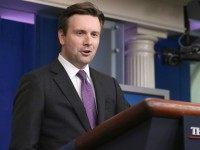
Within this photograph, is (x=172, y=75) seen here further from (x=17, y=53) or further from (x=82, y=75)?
(x=82, y=75)

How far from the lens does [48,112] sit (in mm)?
1279

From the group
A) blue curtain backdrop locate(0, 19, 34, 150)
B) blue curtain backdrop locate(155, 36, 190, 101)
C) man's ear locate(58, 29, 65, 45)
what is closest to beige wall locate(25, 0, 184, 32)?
blue curtain backdrop locate(155, 36, 190, 101)

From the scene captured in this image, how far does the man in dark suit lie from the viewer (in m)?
1.25

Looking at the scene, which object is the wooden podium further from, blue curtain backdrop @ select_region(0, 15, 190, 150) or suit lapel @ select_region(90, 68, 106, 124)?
blue curtain backdrop @ select_region(0, 15, 190, 150)

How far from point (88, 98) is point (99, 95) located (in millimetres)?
43

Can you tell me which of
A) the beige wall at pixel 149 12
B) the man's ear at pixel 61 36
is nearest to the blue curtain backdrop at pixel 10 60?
the beige wall at pixel 149 12

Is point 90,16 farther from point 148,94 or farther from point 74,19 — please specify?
point 148,94

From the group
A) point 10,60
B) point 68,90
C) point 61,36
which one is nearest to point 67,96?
point 68,90

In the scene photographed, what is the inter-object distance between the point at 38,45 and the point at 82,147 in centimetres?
253

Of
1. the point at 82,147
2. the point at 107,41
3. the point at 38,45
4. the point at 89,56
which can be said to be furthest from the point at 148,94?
the point at 82,147

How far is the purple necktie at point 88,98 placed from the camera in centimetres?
128

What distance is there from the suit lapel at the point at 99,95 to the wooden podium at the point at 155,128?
20.9 inches

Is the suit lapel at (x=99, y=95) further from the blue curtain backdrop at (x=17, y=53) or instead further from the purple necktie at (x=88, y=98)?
the blue curtain backdrop at (x=17, y=53)

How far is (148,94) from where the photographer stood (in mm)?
3424
